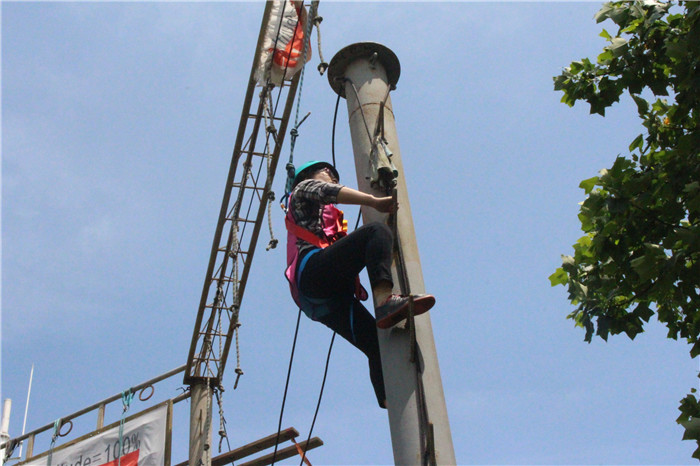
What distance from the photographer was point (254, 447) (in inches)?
345

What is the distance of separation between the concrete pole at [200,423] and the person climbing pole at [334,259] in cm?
693

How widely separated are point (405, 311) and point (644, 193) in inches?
116

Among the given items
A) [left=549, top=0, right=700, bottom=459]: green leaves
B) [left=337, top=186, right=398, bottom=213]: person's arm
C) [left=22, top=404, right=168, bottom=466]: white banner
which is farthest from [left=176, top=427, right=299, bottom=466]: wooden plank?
[left=337, top=186, right=398, bottom=213]: person's arm

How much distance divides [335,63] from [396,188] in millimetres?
922

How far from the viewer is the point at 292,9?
8.49 meters

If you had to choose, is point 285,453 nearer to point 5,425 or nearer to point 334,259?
point 334,259

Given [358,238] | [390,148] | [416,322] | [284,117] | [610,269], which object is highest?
[284,117]

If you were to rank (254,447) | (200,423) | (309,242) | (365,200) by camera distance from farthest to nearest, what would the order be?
(200,423) → (254,447) → (309,242) → (365,200)

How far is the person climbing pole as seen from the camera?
3.39 metres

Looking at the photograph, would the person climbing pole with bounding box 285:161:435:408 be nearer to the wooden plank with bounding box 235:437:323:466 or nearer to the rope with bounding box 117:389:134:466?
the wooden plank with bounding box 235:437:323:466

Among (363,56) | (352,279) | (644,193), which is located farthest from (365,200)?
(644,193)

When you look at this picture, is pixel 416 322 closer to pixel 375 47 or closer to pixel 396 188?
pixel 396 188

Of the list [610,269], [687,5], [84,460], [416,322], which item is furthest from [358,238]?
[84,460]

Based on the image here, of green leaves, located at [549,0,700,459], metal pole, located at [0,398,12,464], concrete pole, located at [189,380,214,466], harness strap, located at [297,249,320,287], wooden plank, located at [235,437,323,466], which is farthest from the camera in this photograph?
metal pole, located at [0,398,12,464]
